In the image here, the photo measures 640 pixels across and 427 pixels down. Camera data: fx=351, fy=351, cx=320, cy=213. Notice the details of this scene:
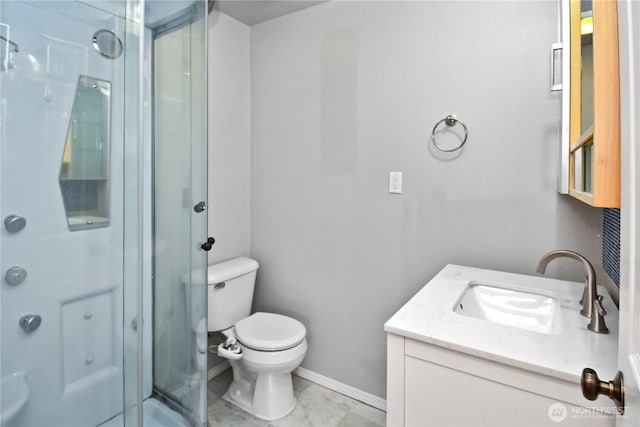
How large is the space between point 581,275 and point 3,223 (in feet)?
7.17

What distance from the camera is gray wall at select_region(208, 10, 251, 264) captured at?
7.03 ft

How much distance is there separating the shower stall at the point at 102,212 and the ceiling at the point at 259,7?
24.2 inches

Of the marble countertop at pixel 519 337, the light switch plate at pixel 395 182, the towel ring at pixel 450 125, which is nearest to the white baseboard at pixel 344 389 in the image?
the marble countertop at pixel 519 337

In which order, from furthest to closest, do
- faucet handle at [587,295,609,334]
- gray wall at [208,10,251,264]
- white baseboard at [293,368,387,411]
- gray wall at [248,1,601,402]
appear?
gray wall at [208,10,251,264] < white baseboard at [293,368,387,411] < gray wall at [248,1,601,402] < faucet handle at [587,295,609,334]

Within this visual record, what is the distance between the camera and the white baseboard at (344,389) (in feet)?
6.30

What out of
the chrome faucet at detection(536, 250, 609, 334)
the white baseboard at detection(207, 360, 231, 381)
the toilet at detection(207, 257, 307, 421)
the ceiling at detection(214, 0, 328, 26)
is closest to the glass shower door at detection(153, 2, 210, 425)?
the toilet at detection(207, 257, 307, 421)

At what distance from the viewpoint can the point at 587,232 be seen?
4.69 ft

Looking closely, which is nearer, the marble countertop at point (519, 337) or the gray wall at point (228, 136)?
the marble countertop at point (519, 337)

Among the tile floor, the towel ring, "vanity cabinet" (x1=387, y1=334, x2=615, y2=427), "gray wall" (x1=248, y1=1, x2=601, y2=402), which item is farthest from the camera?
the tile floor

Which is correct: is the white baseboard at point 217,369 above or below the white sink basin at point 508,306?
below

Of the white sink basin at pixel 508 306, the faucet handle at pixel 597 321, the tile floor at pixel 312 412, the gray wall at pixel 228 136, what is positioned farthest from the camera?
the gray wall at pixel 228 136

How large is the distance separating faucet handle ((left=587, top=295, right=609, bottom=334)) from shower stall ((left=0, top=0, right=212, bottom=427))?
1441 millimetres

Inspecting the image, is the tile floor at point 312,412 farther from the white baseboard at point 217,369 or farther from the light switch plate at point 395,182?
the light switch plate at point 395,182

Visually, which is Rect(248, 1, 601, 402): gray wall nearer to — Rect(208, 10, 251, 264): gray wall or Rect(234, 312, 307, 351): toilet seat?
Rect(208, 10, 251, 264): gray wall
